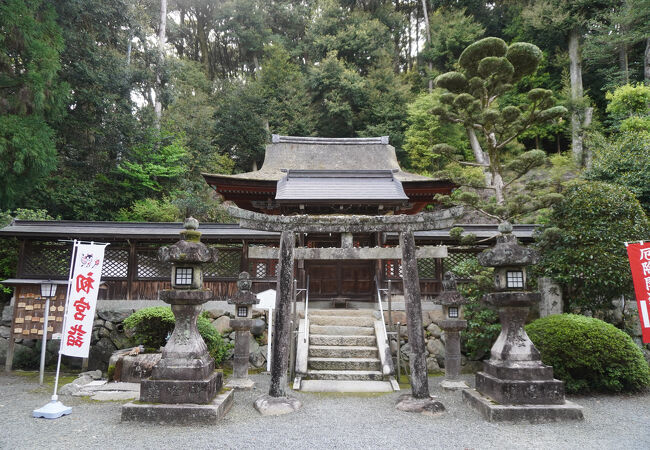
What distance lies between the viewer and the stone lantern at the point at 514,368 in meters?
5.02

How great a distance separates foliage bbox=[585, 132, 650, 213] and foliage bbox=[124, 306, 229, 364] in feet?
35.4

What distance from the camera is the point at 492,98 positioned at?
10055mm

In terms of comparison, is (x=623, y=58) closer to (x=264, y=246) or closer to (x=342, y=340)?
(x=342, y=340)

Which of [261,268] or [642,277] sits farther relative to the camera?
[261,268]

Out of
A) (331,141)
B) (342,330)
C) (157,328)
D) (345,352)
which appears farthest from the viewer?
(331,141)

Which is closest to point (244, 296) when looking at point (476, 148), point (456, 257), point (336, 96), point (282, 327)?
point (282, 327)

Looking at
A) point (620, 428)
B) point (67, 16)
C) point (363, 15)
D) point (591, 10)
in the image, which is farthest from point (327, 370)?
point (363, 15)

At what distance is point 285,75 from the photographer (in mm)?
24250

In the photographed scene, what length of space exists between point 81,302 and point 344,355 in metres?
5.16

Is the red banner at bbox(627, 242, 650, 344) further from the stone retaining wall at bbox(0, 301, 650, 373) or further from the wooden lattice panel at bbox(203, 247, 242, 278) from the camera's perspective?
the wooden lattice panel at bbox(203, 247, 242, 278)

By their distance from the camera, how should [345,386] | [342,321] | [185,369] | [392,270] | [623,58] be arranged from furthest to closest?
[623,58] < [392,270] < [342,321] < [345,386] < [185,369]

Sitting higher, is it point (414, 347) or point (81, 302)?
point (81, 302)

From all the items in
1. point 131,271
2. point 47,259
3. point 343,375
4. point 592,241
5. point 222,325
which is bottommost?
point 343,375

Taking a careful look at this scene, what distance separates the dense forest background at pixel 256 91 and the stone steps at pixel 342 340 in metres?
4.09
